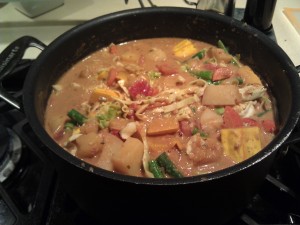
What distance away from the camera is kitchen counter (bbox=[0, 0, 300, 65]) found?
158cm

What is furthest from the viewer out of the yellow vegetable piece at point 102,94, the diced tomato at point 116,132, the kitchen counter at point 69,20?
the kitchen counter at point 69,20

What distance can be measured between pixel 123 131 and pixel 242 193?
341mm

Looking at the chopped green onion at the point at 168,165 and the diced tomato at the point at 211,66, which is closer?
the chopped green onion at the point at 168,165

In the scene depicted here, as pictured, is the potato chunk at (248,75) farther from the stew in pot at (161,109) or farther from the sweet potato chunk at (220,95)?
the sweet potato chunk at (220,95)

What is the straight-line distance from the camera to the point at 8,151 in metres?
1.09

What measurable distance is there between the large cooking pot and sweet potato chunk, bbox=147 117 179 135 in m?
0.25

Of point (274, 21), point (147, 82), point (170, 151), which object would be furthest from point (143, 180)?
point (274, 21)

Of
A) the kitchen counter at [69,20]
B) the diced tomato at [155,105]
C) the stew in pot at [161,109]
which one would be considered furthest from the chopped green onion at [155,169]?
the kitchen counter at [69,20]

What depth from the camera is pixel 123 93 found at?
115cm

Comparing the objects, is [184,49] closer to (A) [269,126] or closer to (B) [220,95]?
(B) [220,95]

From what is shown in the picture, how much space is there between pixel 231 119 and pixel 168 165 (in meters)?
0.25

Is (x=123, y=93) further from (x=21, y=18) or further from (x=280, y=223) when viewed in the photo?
(x=21, y=18)

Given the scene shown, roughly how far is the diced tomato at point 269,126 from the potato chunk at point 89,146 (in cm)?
45

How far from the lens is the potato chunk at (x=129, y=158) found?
0.88 meters
